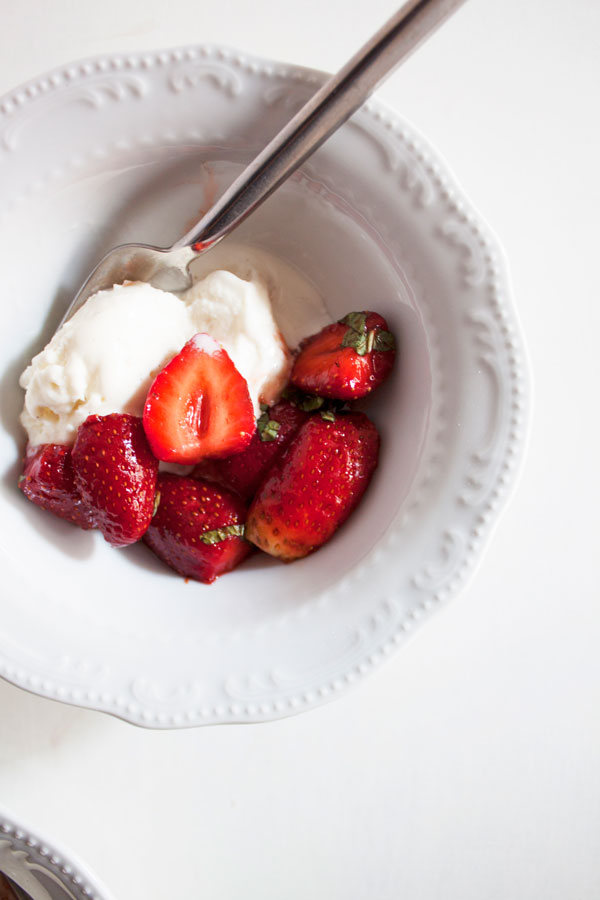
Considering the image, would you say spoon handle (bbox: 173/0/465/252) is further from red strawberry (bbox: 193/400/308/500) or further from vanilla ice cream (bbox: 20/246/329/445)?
red strawberry (bbox: 193/400/308/500)

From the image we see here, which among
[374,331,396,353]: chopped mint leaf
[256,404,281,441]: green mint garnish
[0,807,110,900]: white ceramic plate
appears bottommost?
[0,807,110,900]: white ceramic plate

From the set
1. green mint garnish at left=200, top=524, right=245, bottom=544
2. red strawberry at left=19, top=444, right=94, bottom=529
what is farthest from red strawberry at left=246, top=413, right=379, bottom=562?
red strawberry at left=19, top=444, right=94, bottom=529

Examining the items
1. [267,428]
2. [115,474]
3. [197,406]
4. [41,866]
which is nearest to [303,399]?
[267,428]

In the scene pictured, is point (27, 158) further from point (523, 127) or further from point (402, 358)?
point (523, 127)

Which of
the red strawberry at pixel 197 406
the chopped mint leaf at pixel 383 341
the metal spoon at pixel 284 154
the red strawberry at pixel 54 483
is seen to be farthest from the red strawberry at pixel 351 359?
the red strawberry at pixel 54 483

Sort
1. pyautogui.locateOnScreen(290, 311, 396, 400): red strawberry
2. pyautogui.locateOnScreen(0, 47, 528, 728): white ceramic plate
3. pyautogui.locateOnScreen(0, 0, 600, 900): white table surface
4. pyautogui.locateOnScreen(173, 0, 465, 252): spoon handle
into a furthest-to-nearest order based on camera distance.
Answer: pyautogui.locateOnScreen(0, 0, 600, 900): white table surface, pyautogui.locateOnScreen(290, 311, 396, 400): red strawberry, pyautogui.locateOnScreen(0, 47, 528, 728): white ceramic plate, pyautogui.locateOnScreen(173, 0, 465, 252): spoon handle

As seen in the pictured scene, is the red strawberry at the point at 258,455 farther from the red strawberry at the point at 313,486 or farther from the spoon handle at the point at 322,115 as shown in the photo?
the spoon handle at the point at 322,115

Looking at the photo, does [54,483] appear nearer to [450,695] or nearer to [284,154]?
[284,154]
